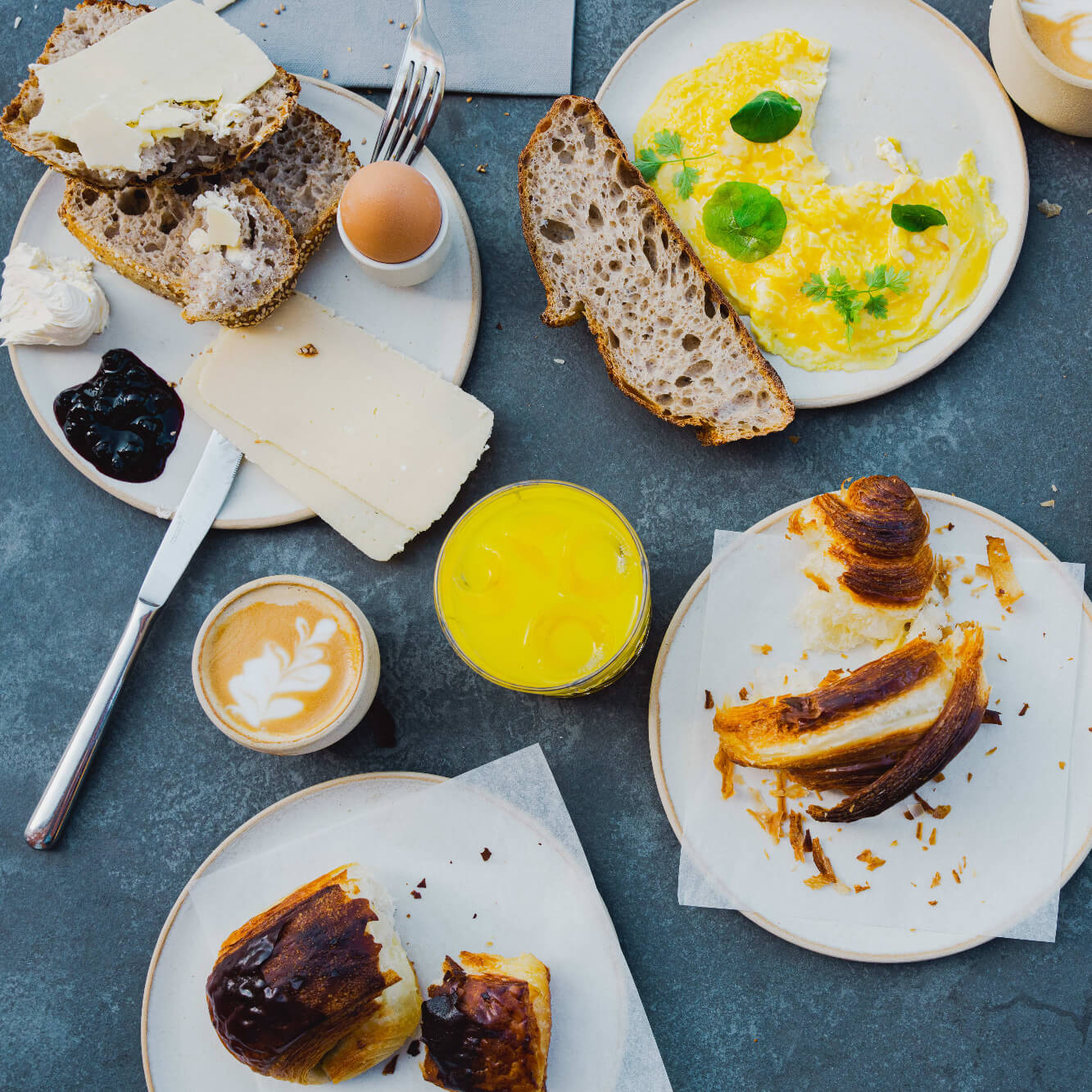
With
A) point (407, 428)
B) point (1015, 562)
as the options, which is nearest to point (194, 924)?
point (407, 428)

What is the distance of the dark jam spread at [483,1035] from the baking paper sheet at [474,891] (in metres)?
0.16

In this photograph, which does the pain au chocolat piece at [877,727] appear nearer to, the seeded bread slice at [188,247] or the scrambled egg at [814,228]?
the scrambled egg at [814,228]

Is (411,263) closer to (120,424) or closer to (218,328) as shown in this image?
(218,328)

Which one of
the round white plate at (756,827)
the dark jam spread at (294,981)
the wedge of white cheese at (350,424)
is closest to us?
the dark jam spread at (294,981)

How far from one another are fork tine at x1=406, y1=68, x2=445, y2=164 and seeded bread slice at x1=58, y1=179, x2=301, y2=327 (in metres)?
0.37

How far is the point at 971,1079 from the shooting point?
212 cm

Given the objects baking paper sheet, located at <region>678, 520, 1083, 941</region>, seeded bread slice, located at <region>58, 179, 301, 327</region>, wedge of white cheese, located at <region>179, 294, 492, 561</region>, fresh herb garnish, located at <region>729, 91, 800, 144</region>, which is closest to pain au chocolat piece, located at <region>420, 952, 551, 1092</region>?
baking paper sheet, located at <region>678, 520, 1083, 941</region>

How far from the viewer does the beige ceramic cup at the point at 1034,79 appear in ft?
6.74

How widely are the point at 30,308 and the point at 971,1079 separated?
2915 millimetres

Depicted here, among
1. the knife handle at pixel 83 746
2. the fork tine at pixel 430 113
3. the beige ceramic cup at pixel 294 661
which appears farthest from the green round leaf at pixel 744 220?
the knife handle at pixel 83 746

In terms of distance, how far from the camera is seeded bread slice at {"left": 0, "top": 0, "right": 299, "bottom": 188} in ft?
6.98

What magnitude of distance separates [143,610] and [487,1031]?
1278 millimetres

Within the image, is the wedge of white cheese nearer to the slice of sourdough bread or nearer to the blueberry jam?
the blueberry jam

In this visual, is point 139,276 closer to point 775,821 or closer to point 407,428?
point 407,428
